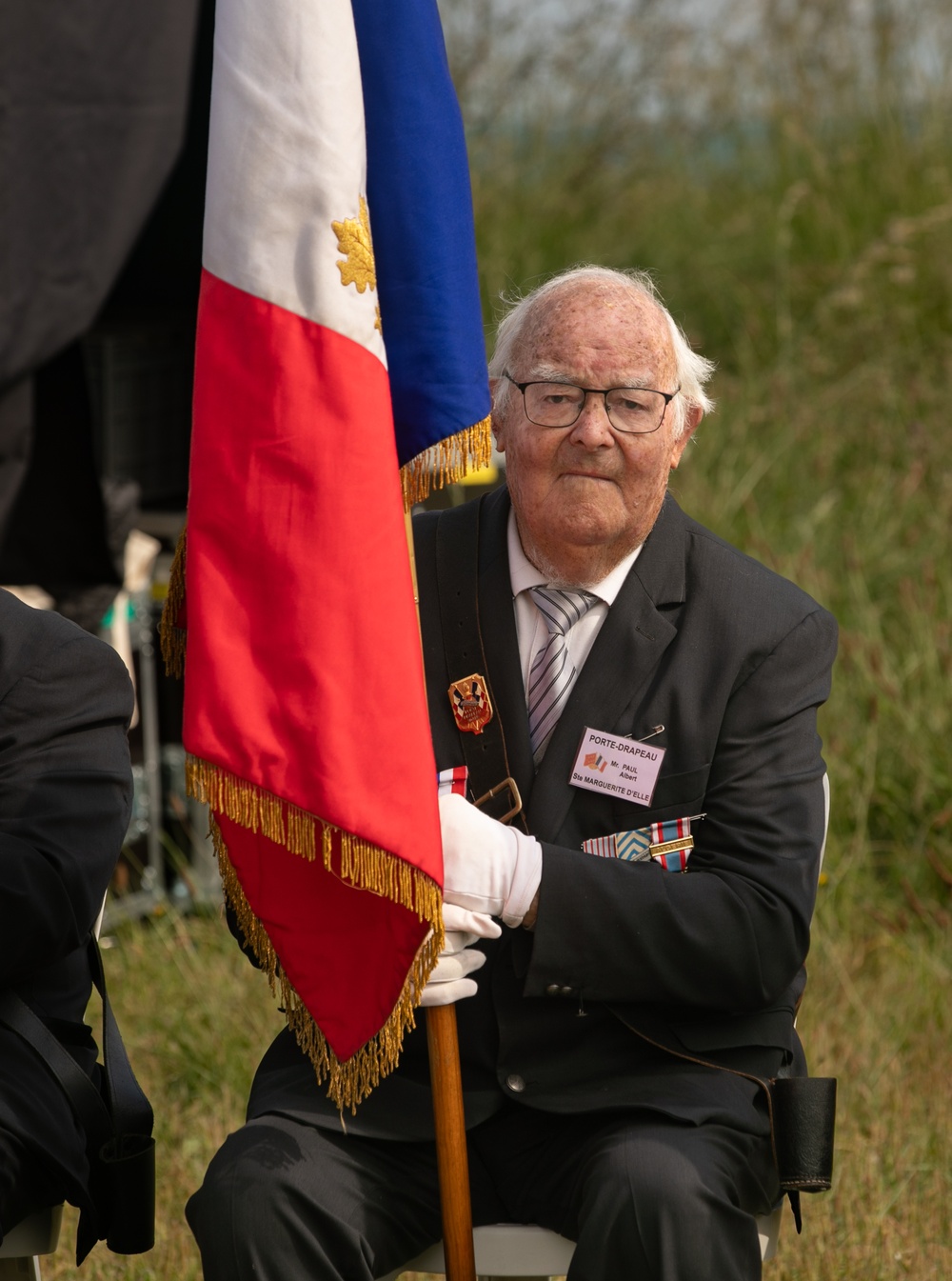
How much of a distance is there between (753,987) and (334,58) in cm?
144

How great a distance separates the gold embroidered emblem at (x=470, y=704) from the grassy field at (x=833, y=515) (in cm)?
136

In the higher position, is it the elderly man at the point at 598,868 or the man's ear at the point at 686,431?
the man's ear at the point at 686,431

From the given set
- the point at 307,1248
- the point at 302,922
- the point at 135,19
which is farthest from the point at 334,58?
the point at 135,19

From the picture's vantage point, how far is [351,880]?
7.48 ft

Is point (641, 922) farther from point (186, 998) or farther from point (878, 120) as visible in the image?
point (878, 120)

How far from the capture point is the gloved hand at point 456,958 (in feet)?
7.56

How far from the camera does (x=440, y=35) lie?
2.43 metres

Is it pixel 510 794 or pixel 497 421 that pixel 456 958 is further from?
pixel 497 421

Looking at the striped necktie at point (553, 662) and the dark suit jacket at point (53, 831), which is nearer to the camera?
the dark suit jacket at point (53, 831)

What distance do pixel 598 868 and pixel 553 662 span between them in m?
0.40

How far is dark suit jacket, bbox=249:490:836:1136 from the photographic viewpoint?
2.35 metres

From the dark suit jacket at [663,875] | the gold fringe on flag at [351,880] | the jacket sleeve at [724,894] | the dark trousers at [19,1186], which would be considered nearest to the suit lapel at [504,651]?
the dark suit jacket at [663,875]

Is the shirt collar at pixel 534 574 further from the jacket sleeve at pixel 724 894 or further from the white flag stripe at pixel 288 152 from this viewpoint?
the white flag stripe at pixel 288 152

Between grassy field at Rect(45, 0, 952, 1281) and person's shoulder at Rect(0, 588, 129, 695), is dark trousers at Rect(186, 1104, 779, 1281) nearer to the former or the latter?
person's shoulder at Rect(0, 588, 129, 695)
